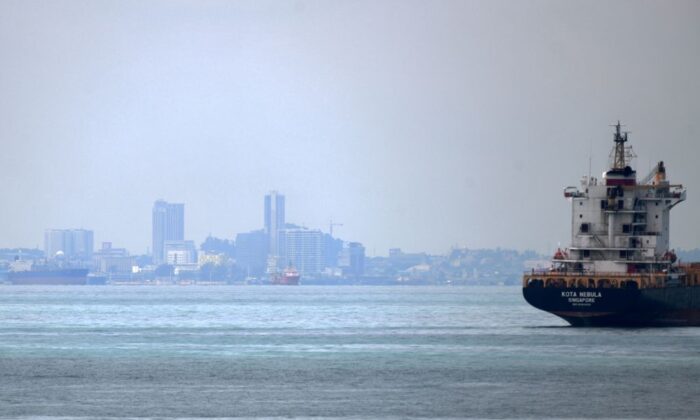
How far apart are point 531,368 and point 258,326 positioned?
148 ft

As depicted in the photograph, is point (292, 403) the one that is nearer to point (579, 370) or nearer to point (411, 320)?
point (579, 370)

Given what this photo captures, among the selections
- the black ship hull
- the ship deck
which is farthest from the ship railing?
the black ship hull

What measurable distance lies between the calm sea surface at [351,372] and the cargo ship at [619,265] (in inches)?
59.7

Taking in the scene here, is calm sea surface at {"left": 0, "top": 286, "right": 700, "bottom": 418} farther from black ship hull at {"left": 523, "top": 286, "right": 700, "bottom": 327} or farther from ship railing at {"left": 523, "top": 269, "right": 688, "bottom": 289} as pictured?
ship railing at {"left": 523, "top": 269, "right": 688, "bottom": 289}

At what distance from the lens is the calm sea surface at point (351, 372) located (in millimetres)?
52125

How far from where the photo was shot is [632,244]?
9169 centimetres

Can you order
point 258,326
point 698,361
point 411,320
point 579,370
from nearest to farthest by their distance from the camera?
point 579,370 < point 698,361 < point 258,326 < point 411,320

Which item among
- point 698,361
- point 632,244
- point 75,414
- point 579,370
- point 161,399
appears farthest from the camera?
point 632,244

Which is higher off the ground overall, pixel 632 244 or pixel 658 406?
pixel 632 244

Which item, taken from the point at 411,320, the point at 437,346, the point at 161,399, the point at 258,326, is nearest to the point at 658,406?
the point at 161,399

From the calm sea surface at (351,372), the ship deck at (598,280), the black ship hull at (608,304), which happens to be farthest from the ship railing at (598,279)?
the calm sea surface at (351,372)

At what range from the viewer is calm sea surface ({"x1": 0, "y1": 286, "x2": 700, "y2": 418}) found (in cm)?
5212

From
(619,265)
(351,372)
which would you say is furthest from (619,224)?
(351,372)

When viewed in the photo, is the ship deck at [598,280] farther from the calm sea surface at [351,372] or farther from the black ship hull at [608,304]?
the calm sea surface at [351,372]
